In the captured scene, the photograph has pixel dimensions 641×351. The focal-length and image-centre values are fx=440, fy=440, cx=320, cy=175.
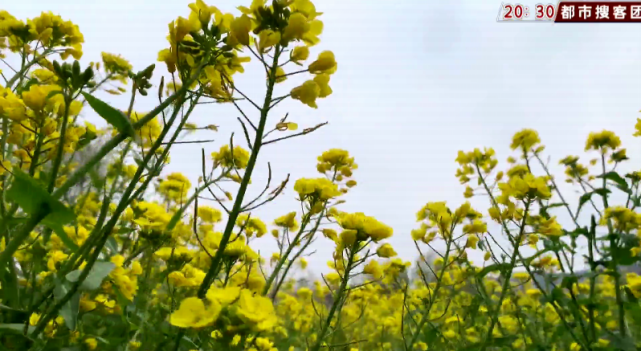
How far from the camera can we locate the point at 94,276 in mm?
879

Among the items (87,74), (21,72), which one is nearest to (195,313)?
(87,74)

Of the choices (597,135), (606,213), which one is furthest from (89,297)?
(597,135)

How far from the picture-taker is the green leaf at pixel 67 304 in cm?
90

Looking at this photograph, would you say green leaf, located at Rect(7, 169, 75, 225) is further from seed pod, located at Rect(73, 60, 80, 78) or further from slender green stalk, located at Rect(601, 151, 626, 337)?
slender green stalk, located at Rect(601, 151, 626, 337)

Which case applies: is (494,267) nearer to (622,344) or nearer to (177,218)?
(622,344)

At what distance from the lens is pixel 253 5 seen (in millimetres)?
1077

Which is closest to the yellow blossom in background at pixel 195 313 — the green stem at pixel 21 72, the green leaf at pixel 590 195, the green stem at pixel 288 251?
the green stem at pixel 288 251

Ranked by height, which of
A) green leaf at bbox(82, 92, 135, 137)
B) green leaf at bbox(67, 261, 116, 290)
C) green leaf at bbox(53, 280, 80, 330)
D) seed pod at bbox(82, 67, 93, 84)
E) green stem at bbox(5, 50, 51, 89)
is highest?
green stem at bbox(5, 50, 51, 89)

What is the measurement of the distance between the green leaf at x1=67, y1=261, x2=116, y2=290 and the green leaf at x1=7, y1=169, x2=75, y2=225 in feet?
0.37

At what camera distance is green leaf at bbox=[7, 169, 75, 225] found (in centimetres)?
82

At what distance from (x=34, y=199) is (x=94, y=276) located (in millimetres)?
187

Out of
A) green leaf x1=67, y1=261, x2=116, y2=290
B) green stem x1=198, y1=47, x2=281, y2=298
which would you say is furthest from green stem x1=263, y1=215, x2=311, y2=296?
green leaf x1=67, y1=261, x2=116, y2=290

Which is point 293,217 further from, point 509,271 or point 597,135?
point 597,135

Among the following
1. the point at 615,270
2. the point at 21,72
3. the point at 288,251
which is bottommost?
the point at 288,251
